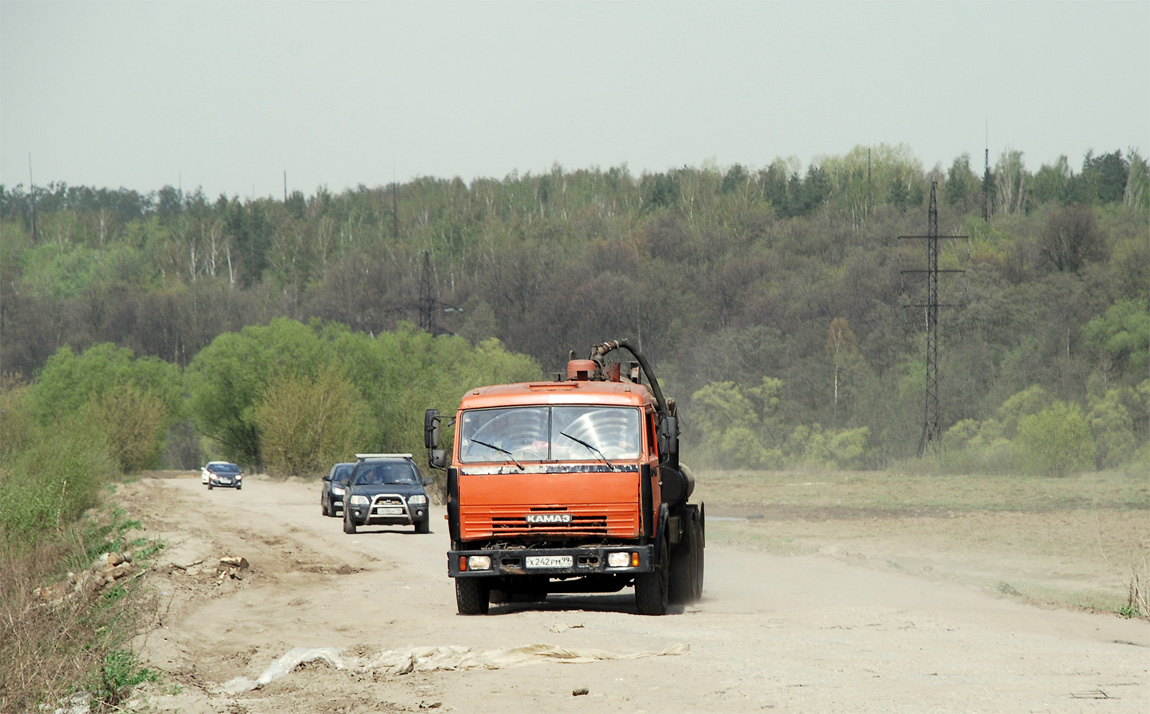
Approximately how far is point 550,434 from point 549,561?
1.49 metres

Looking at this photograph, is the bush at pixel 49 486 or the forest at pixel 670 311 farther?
the forest at pixel 670 311

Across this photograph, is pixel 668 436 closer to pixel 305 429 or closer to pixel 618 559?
pixel 618 559

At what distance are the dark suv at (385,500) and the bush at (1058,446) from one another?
4619 centimetres

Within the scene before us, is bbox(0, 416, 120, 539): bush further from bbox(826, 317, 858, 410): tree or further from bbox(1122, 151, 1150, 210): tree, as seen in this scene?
bbox(1122, 151, 1150, 210): tree

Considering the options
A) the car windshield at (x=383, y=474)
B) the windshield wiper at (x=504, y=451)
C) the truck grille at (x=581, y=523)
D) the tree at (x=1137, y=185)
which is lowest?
the car windshield at (x=383, y=474)

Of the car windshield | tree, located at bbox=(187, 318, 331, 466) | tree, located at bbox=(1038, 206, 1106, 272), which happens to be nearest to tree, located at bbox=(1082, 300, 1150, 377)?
tree, located at bbox=(1038, 206, 1106, 272)

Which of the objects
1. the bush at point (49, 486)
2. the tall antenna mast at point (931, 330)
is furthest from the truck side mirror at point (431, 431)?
the tall antenna mast at point (931, 330)

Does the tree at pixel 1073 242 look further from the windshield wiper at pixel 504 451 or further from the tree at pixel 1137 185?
the windshield wiper at pixel 504 451

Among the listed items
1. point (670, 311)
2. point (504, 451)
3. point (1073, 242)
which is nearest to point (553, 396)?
point (504, 451)

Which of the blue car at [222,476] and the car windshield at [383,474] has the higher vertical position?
the car windshield at [383,474]

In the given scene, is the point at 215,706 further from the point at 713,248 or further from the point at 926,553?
the point at 713,248

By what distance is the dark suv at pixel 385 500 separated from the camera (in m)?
30.4

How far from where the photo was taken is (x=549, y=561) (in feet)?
46.9

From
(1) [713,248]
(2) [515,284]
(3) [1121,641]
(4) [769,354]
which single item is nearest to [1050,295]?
(4) [769,354]
